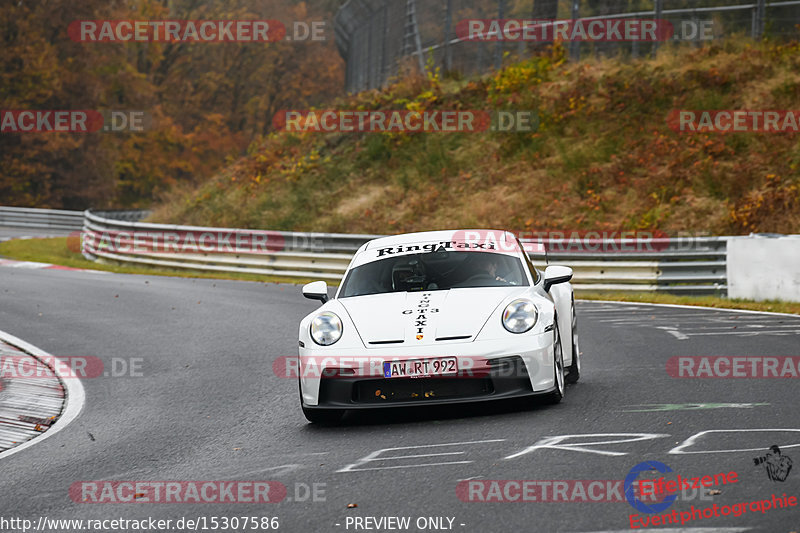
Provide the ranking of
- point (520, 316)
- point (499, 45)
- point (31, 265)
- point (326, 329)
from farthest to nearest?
point (499, 45), point (31, 265), point (326, 329), point (520, 316)

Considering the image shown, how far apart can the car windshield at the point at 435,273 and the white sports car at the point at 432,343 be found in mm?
17

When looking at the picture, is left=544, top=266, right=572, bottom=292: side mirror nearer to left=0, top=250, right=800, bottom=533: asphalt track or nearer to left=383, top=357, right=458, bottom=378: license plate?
left=0, top=250, right=800, bottom=533: asphalt track

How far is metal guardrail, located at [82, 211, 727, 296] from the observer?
1720cm

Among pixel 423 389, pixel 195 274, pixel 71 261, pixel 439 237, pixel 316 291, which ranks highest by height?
pixel 71 261

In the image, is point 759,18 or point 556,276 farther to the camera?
point 759,18

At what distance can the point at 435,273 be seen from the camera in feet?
28.6

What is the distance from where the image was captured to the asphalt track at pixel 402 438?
16.9ft

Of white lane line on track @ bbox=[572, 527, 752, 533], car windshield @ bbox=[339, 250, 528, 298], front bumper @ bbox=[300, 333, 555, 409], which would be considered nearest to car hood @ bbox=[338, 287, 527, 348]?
front bumper @ bbox=[300, 333, 555, 409]

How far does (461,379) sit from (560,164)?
66.3 feet

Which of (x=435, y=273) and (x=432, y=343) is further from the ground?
(x=435, y=273)

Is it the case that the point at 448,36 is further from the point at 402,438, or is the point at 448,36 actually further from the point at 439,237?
the point at 402,438

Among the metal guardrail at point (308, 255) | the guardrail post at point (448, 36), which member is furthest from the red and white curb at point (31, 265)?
the guardrail post at point (448, 36)

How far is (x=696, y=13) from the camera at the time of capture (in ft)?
84.2

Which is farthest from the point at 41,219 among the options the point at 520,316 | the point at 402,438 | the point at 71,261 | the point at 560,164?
the point at 402,438
